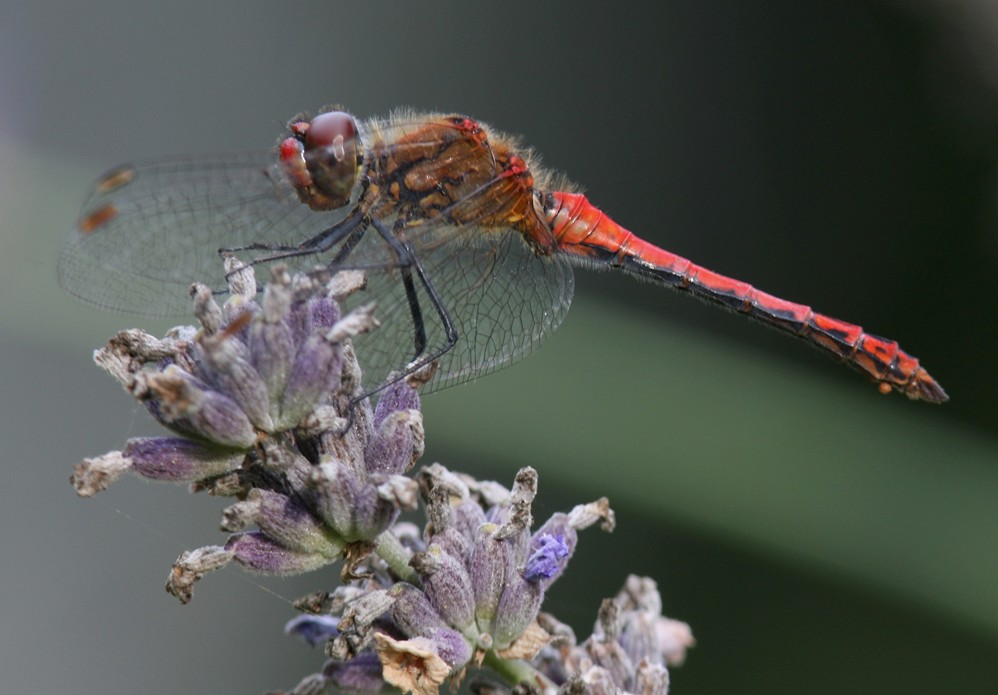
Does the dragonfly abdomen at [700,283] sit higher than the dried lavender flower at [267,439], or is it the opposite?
the dragonfly abdomen at [700,283]

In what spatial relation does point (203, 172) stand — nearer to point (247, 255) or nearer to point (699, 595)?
point (247, 255)

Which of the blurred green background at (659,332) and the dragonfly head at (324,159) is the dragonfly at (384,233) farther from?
the blurred green background at (659,332)

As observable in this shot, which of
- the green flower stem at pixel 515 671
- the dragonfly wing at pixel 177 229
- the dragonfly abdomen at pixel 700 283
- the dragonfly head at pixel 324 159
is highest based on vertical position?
the dragonfly abdomen at pixel 700 283

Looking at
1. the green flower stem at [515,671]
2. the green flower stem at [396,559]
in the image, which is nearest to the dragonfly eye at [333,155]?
the green flower stem at [396,559]

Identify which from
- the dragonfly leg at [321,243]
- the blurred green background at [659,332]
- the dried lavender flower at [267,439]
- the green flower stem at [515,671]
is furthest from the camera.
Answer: the blurred green background at [659,332]

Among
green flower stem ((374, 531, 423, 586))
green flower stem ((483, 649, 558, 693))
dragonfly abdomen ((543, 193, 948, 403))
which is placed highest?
dragonfly abdomen ((543, 193, 948, 403))

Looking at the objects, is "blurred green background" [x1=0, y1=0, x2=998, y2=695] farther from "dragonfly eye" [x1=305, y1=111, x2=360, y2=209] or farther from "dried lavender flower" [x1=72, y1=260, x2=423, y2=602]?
"dried lavender flower" [x1=72, y1=260, x2=423, y2=602]

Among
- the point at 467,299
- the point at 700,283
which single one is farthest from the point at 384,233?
the point at 700,283

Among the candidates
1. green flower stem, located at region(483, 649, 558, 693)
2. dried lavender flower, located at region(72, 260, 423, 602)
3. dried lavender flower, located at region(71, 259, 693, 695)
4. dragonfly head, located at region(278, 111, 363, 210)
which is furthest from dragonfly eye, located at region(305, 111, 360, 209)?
green flower stem, located at region(483, 649, 558, 693)

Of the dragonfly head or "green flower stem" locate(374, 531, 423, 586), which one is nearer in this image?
"green flower stem" locate(374, 531, 423, 586)
